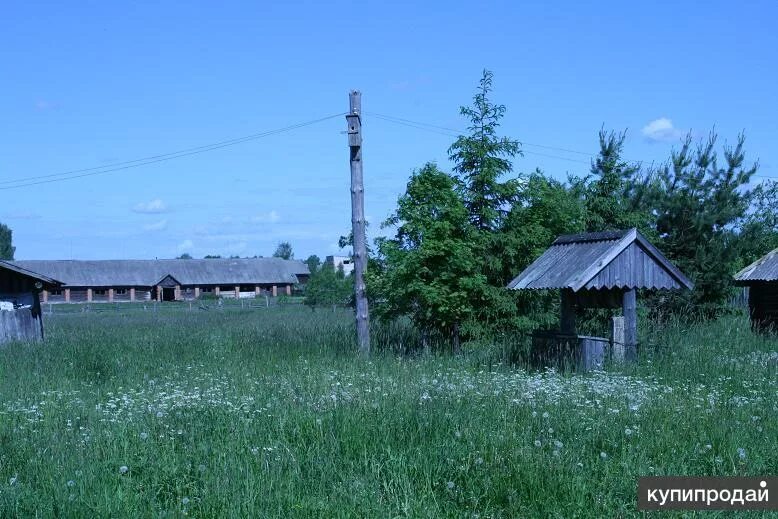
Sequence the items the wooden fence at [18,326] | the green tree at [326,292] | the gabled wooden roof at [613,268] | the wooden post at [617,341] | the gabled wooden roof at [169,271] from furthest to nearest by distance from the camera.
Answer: the gabled wooden roof at [169,271]
the green tree at [326,292]
the wooden fence at [18,326]
the wooden post at [617,341]
the gabled wooden roof at [613,268]

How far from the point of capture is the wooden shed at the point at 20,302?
23.9 metres

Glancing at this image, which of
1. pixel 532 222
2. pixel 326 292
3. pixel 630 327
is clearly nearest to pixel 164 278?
pixel 326 292

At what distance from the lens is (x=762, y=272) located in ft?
65.2

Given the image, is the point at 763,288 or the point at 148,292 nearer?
the point at 763,288

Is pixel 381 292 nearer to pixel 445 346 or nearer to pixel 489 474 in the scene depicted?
pixel 445 346

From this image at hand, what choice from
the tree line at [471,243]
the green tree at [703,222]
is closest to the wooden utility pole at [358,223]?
the tree line at [471,243]

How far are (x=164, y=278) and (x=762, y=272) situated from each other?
6204cm

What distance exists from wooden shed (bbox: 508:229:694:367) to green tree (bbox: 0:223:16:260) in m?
92.3

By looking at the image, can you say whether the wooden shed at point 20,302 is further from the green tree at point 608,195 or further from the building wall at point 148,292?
the building wall at point 148,292

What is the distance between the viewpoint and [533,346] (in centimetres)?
1520

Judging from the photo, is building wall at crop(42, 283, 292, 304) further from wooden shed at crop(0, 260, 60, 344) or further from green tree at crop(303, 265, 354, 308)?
wooden shed at crop(0, 260, 60, 344)

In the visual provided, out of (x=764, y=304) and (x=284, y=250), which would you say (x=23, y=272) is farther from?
(x=284, y=250)

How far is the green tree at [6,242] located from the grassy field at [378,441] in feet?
300

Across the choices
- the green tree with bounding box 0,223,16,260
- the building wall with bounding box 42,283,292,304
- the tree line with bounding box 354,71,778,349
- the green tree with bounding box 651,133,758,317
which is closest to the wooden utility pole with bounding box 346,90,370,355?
the tree line with bounding box 354,71,778,349
